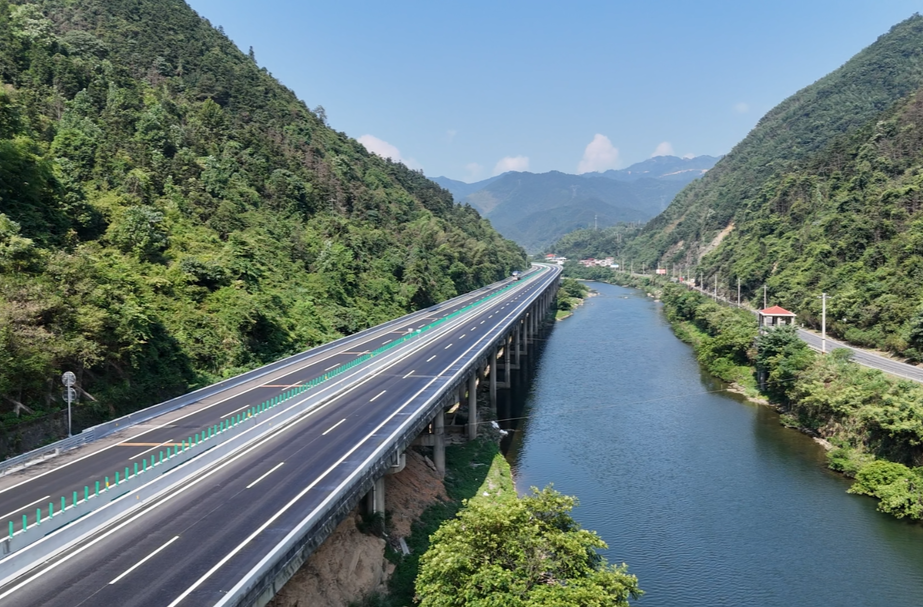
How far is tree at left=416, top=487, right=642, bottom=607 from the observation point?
65.7 feet

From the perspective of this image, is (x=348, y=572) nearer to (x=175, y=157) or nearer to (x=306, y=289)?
(x=306, y=289)

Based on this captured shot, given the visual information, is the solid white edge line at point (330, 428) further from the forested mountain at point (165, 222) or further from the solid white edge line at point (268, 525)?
the forested mountain at point (165, 222)

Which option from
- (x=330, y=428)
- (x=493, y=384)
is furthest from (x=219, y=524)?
(x=493, y=384)

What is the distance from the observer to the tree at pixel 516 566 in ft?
65.7

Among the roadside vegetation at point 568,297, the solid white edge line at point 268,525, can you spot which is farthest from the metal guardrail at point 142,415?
the roadside vegetation at point 568,297

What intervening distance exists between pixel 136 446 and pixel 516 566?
20.5 metres

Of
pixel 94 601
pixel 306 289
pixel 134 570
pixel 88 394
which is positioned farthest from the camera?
pixel 306 289

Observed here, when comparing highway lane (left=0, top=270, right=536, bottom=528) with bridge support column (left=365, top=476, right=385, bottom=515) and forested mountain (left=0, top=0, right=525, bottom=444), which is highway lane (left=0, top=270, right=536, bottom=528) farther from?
bridge support column (left=365, top=476, right=385, bottom=515)

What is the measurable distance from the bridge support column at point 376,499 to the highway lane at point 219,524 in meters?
1.85

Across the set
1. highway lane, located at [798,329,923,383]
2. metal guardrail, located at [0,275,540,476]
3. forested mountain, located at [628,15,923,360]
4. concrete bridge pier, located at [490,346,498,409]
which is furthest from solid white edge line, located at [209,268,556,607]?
forested mountain, located at [628,15,923,360]

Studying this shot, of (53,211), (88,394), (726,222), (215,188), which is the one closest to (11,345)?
(88,394)

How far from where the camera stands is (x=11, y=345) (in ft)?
103

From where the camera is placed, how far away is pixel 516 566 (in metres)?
21.5

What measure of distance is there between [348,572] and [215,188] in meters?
66.0
